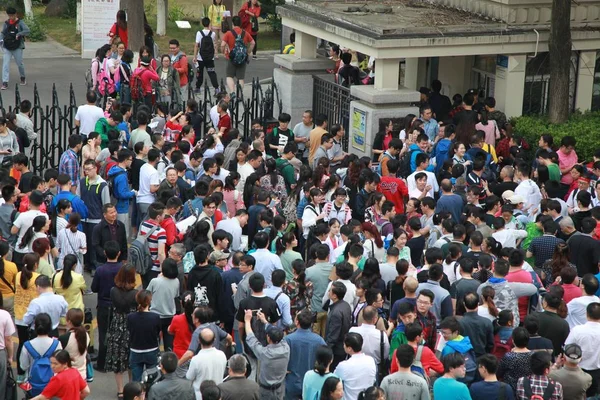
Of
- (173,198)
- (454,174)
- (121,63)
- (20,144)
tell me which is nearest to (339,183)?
(454,174)

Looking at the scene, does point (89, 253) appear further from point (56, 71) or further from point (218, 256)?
point (56, 71)

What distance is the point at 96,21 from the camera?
25672 mm

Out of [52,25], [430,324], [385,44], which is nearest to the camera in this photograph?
[430,324]

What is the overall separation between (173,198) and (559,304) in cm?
468

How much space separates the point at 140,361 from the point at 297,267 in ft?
6.30

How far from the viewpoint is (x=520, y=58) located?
65.5 ft

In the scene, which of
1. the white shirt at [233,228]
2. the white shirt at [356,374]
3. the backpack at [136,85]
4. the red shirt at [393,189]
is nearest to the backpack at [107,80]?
the backpack at [136,85]

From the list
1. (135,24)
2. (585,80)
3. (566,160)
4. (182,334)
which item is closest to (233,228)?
(182,334)

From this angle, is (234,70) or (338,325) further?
(234,70)

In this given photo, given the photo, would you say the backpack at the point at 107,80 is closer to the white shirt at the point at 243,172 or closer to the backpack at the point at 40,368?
the white shirt at the point at 243,172

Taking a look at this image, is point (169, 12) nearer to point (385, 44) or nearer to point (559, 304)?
point (385, 44)

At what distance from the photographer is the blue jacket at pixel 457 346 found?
35.2 feet

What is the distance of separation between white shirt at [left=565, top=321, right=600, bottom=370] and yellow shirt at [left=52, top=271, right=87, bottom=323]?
5.07 metres

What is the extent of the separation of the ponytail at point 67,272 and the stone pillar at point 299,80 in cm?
997
